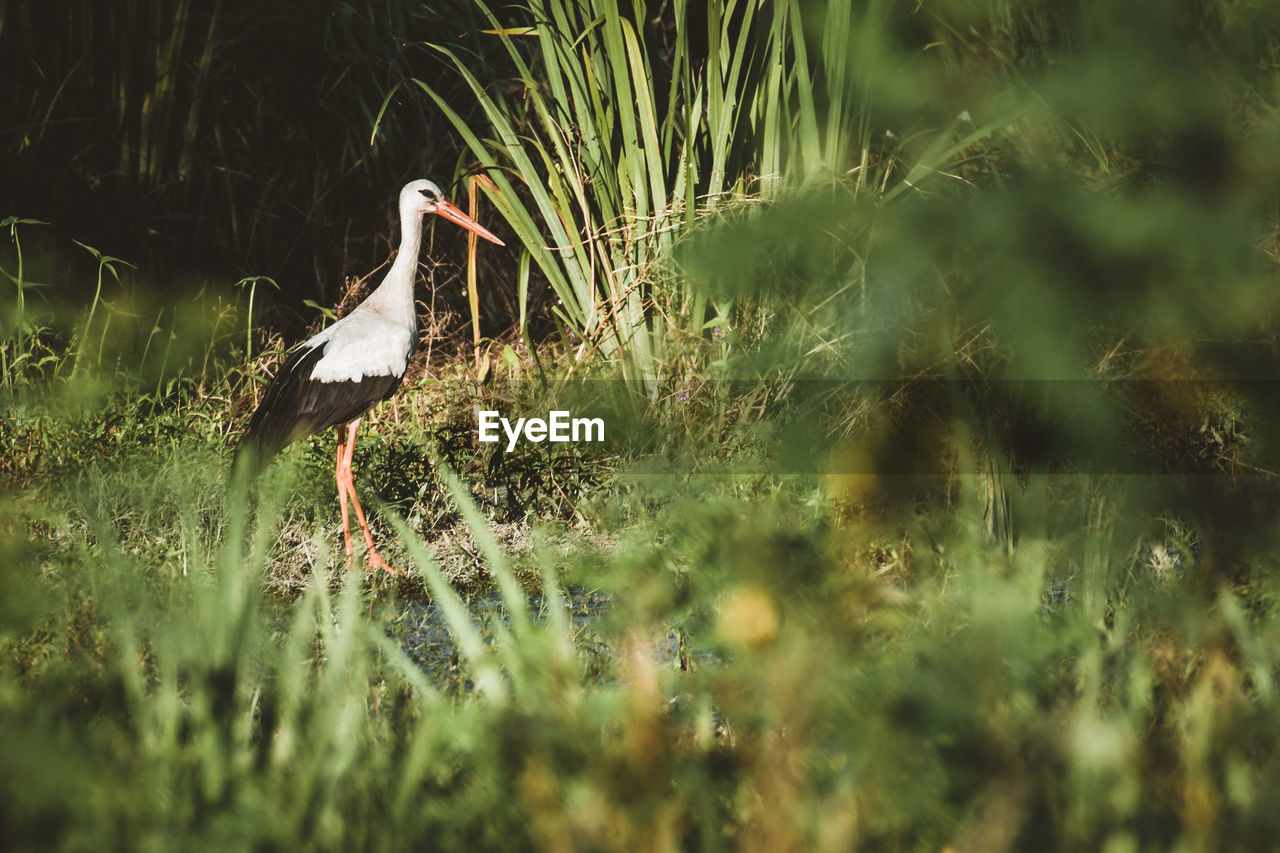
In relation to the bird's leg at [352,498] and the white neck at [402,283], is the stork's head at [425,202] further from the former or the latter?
the bird's leg at [352,498]

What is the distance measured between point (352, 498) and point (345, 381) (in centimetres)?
32

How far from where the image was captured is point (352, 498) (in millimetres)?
3268

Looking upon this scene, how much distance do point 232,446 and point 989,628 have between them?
2.76m

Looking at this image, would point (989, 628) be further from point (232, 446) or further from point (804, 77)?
point (232, 446)

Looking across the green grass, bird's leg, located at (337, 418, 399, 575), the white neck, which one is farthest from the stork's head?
the green grass

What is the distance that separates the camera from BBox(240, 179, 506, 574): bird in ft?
10.3

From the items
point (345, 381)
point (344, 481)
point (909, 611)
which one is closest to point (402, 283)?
point (345, 381)

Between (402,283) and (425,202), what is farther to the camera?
(425,202)

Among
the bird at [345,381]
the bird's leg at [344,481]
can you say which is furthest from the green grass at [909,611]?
the bird at [345,381]

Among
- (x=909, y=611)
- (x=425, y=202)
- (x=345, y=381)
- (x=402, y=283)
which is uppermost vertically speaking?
(x=425, y=202)

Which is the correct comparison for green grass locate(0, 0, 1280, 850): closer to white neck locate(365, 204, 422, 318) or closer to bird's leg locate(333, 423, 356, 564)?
bird's leg locate(333, 423, 356, 564)

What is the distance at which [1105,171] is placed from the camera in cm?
108

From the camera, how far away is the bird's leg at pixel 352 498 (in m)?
2.91

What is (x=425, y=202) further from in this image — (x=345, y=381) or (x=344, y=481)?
(x=344, y=481)
